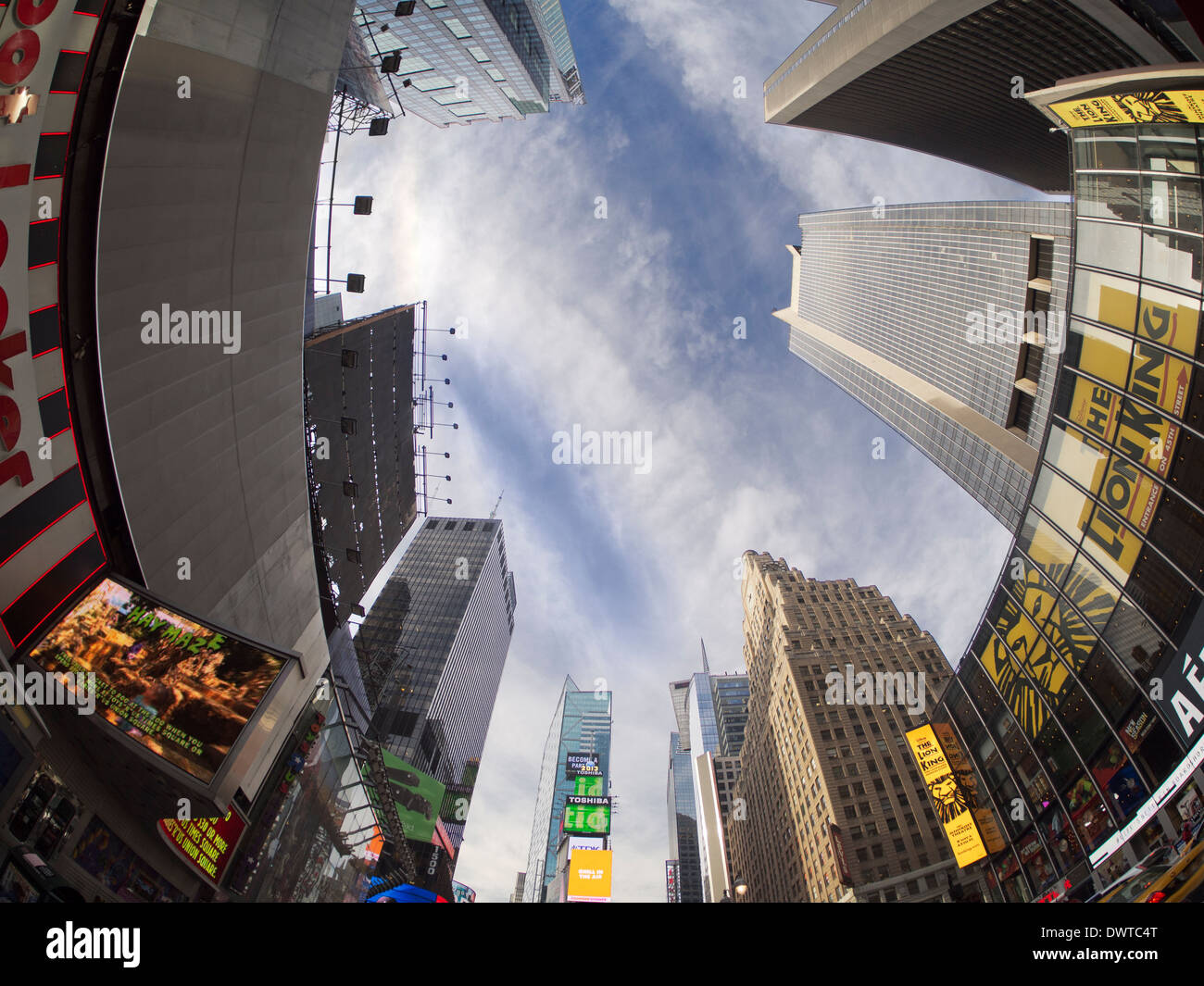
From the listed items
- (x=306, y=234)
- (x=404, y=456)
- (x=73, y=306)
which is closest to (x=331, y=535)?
(x=404, y=456)

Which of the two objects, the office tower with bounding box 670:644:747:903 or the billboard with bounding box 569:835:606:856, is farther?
the office tower with bounding box 670:644:747:903

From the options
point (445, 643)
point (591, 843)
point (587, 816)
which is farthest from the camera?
point (445, 643)

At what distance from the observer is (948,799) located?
92.2 ft

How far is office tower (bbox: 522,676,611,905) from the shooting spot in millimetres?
148500

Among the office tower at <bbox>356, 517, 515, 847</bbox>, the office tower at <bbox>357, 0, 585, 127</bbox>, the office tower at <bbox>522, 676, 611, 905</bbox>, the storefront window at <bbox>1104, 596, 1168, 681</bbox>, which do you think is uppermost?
the office tower at <bbox>357, 0, 585, 127</bbox>

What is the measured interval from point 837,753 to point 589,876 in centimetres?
2974

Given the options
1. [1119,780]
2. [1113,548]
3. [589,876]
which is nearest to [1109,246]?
[1113,548]

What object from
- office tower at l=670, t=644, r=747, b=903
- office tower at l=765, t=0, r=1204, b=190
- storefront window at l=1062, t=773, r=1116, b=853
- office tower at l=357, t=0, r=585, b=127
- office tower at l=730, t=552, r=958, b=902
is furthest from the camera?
office tower at l=670, t=644, r=747, b=903
